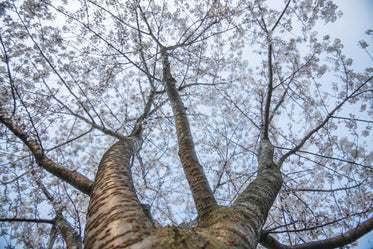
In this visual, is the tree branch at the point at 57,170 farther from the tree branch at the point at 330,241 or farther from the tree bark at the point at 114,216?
the tree branch at the point at 330,241

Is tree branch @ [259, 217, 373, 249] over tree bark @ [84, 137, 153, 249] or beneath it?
beneath

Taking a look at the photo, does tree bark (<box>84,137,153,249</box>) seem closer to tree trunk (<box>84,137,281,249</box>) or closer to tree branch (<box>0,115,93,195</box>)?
tree trunk (<box>84,137,281,249</box>)

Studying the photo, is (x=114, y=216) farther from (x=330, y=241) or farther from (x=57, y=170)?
(x=330, y=241)

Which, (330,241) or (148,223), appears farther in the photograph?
(330,241)

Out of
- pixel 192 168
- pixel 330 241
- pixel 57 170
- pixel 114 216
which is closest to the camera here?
pixel 114 216

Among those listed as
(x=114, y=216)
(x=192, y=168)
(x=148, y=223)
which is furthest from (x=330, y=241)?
(x=114, y=216)

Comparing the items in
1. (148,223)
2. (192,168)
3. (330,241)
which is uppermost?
(192,168)

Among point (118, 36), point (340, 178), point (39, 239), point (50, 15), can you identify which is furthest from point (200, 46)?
point (39, 239)

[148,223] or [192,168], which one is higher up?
[192,168]

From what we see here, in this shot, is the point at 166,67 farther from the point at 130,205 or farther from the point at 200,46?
the point at 130,205

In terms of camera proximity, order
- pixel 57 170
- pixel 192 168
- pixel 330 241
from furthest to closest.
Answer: pixel 57 170, pixel 192 168, pixel 330 241

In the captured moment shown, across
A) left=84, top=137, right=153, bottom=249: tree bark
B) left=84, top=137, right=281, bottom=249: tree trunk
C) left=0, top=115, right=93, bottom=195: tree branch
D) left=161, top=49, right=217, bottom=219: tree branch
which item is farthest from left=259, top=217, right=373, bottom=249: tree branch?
left=0, top=115, right=93, bottom=195: tree branch

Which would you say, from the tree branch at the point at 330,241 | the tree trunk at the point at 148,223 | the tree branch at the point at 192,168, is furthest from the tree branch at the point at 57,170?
the tree branch at the point at 330,241

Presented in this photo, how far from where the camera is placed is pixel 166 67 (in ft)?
12.1
